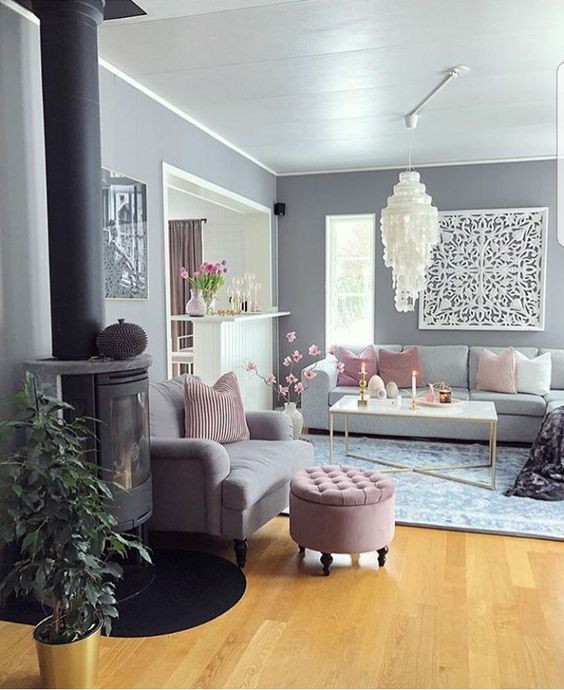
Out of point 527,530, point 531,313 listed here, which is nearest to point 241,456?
point 527,530

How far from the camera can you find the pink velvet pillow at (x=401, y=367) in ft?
19.0

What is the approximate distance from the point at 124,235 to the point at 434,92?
6.88 feet

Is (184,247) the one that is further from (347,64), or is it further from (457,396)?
(347,64)

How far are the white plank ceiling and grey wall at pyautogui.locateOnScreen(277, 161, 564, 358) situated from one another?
85 cm

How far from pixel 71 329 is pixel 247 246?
3.91 m

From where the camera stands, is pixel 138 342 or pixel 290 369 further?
pixel 290 369

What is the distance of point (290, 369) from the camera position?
6543 mm

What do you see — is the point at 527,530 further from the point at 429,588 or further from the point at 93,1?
the point at 93,1

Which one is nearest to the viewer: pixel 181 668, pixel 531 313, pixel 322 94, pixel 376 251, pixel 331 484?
pixel 181 668

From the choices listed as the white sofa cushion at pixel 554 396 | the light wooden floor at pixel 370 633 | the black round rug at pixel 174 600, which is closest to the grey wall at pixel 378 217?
the white sofa cushion at pixel 554 396

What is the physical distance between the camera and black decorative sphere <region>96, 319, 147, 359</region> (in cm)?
260

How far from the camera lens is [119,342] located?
260 cm

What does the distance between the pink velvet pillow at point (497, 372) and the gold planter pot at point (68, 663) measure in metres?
4.29

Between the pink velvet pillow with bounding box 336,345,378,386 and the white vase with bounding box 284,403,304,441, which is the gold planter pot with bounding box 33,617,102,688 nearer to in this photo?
the white vase with bounding box 284,403,304,441
